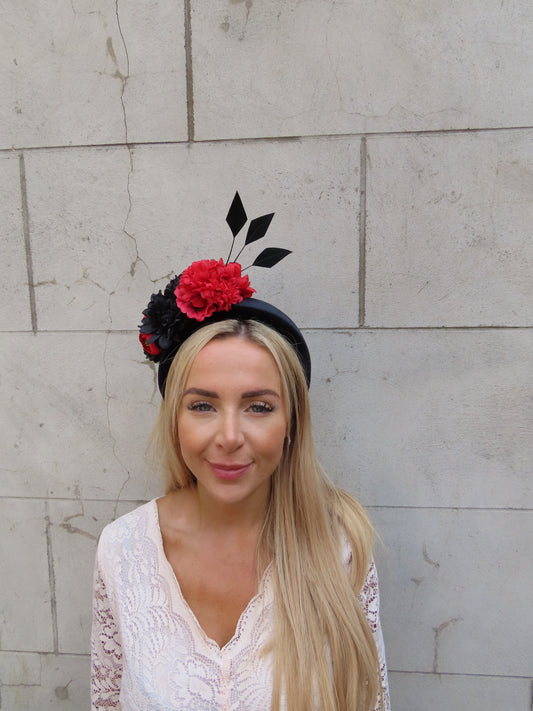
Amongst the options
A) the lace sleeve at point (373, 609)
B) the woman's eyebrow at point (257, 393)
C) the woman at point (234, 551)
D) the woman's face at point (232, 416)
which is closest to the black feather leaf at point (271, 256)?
the woman at point (234, 551)

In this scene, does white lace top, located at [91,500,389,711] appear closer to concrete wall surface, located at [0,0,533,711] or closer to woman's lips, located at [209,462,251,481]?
woman's lips, located at [209,462,251,481]

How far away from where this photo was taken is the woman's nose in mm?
1210

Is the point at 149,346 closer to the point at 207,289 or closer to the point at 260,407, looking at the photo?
the point at 207,289

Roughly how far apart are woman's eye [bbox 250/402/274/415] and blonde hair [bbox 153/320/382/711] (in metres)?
0.07

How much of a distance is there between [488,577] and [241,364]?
1392 millimetres

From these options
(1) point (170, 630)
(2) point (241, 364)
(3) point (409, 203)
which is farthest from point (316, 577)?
(3) point (409, 203)

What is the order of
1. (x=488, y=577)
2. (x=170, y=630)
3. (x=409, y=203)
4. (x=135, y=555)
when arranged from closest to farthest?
1. (x=170, y=630)
2. (x=135, y=555)
3. (x=409, y=203)
4. (x=488, y=577)

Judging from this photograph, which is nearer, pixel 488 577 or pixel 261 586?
pixel 261 586

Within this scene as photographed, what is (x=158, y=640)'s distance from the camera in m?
1.35

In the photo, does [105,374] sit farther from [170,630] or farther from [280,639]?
[280,639]

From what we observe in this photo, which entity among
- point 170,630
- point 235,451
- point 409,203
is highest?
point 409,203

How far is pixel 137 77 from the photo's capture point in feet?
5.79

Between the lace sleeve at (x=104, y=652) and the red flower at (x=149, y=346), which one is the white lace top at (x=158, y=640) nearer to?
the lace sleeve at (x=104, y=652)

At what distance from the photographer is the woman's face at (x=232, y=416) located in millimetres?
1245
